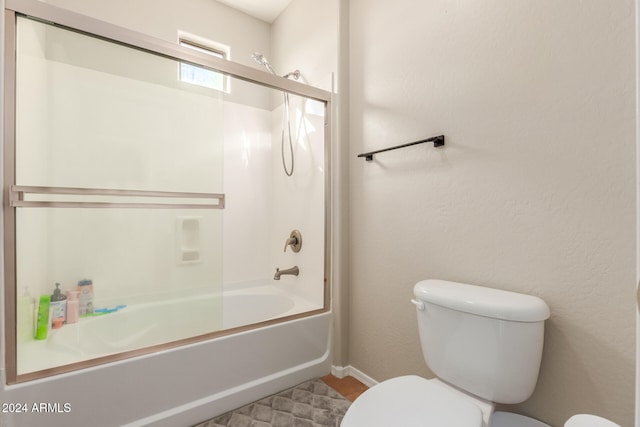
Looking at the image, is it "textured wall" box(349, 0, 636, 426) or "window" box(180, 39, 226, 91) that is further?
"window" box(180, 39, 226, 91)

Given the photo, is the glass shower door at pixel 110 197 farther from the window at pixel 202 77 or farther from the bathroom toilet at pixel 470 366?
the bathroom toilet at pixel 470 366

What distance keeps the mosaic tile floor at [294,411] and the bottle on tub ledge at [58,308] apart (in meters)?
0.92

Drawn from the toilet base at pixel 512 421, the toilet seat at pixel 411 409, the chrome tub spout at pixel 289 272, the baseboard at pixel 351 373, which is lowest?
the baseboard at pixel 351 373

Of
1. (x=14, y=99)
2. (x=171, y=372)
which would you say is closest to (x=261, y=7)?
(x=14, y=99)

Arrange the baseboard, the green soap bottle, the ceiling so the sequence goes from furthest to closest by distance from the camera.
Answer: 1. the ceiling
2. the baseboard
3. the green soap bottle

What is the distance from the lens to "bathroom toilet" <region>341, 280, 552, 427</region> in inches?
36.1

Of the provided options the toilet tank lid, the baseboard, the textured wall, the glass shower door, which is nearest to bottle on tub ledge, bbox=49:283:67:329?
the glass shower door

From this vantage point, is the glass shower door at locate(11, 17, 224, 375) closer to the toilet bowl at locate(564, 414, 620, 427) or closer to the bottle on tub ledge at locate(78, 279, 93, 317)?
the bottle on tub ledge at locate(78, 279, 93, 317)

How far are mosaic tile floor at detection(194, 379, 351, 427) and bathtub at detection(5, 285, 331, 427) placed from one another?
4cm

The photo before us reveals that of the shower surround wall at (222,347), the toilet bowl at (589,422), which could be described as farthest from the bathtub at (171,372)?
the toilet bowl at (589,422)

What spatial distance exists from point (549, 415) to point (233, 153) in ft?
7.33

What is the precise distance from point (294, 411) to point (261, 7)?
2981mm

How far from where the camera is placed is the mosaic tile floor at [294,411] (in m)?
1.45

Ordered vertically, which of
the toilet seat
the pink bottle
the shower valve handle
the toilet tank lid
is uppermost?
the shower valve handle
